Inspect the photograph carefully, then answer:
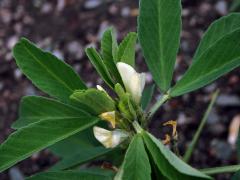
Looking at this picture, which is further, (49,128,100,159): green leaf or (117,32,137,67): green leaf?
(49,128,100,159): green leaf

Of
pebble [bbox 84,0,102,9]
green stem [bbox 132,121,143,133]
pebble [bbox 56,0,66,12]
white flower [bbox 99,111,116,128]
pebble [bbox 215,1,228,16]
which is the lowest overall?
green stem [bbox 132,121,143,133]

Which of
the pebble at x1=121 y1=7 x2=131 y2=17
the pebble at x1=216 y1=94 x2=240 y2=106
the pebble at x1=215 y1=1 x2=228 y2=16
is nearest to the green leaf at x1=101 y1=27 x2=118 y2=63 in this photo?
the pebble at x1=216 y1=94 x2=240 y2=106

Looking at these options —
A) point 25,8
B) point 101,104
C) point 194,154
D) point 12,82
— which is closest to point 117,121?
point 101,104

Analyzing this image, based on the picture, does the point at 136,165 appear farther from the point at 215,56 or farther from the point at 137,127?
the point at 215,56

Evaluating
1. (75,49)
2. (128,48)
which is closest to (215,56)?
(128,48)

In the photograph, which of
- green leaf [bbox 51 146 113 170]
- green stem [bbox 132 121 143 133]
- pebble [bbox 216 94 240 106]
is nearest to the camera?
green stem [bbox 132 121 143 133]

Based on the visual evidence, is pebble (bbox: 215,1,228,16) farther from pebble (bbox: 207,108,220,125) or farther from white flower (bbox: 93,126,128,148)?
white flower (bbox: 93,126,128,148)

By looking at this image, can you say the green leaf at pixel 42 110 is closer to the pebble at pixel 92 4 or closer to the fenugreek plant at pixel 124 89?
the fenugreek plant at pixel 124 89
